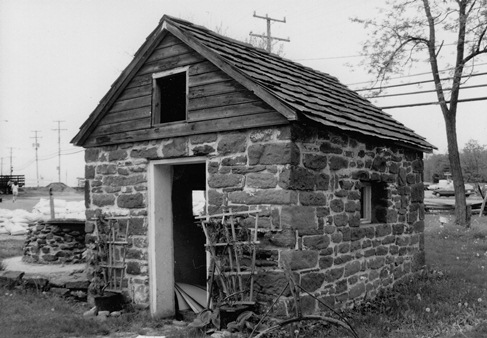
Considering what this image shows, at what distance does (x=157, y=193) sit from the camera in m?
7.53

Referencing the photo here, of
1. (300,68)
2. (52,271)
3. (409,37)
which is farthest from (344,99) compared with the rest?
(409,37)

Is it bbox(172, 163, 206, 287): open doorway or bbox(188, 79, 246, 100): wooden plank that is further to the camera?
bbox(172, 163, 206, 287): open doorway

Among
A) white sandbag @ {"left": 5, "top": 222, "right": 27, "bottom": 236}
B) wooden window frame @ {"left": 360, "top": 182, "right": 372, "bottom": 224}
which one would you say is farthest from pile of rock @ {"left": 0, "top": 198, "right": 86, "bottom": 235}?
wooden window frame @ {"left": 360, "top": 182, "right": 372, "bottom": 224}

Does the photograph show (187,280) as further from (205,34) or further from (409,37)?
(409,37)

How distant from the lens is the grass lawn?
245 inches

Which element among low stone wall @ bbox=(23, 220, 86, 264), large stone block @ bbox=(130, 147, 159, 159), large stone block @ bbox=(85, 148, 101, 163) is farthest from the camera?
low stone wall @ bbox=(23, 220, 86, 264)

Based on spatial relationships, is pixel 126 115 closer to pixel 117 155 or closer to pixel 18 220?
pixel 117 155

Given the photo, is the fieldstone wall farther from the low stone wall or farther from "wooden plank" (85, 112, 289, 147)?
the low stone wall

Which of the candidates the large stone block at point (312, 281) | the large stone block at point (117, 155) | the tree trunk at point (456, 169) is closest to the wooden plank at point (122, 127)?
the large stone block at point (117, 155)

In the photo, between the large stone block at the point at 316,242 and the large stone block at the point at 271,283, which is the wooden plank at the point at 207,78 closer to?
the large stone block at the point at 316,242

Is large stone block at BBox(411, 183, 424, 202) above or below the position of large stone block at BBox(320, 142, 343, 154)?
below

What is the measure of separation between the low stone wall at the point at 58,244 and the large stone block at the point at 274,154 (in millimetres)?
6380

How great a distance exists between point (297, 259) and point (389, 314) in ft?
6.30

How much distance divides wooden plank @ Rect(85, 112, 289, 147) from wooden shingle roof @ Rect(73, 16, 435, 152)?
0.72 feet
